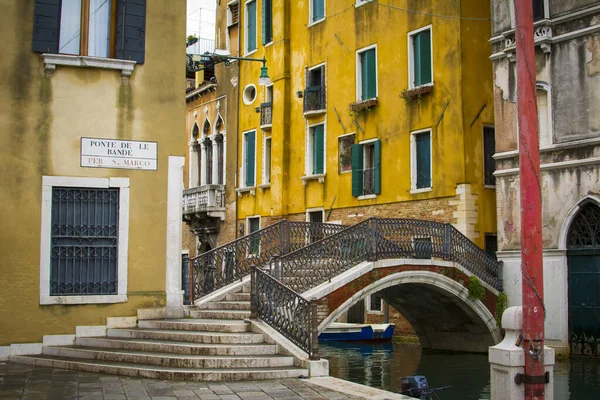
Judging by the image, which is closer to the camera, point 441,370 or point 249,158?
point 441,370

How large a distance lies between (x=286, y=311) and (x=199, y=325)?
61.0 inches

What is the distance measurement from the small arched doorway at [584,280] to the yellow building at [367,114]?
281cm

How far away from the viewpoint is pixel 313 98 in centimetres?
2486

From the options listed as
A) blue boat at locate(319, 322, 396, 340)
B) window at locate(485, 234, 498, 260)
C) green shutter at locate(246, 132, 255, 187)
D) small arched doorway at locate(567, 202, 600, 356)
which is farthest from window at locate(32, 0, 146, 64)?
green shutter at locate(246, 132, 255, 187)

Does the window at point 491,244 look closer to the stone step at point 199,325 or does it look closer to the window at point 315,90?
the window at point 315,90

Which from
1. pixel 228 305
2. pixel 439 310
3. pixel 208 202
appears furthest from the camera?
pixel 208 202

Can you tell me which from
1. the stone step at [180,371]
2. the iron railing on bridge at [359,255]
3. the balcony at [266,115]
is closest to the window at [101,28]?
the iron railing on bridge at [359,255]

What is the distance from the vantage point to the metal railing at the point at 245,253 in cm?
1572

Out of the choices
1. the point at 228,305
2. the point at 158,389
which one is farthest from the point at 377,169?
the point at 158,389

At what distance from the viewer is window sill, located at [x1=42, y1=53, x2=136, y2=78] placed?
41.3ft

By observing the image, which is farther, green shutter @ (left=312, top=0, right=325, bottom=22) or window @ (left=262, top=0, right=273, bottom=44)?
window @ (left=262, top=0, right=273, bottom=44)

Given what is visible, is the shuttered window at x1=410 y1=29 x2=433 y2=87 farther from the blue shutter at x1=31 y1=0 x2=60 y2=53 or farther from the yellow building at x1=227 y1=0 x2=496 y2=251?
the blue shutter at x1=31 y1=0 x2=60 y2=53

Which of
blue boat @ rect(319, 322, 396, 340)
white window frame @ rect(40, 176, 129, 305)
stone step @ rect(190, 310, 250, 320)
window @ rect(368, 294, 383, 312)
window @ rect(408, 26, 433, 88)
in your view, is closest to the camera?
white window frame @ rect(40, 176, 129, 305)

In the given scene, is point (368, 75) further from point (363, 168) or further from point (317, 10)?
point (317, 10)
